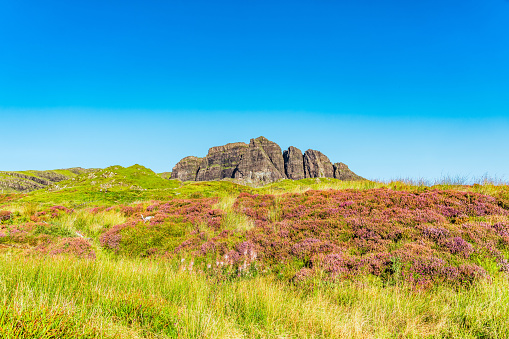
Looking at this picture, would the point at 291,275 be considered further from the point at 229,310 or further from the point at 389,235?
the point at 389,235

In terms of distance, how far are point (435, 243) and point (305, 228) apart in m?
3.76

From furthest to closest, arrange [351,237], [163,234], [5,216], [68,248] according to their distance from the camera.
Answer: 1. [5,216]
2. [163,234]
3. [68,248]
4. [351,237]

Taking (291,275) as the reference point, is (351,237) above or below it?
above

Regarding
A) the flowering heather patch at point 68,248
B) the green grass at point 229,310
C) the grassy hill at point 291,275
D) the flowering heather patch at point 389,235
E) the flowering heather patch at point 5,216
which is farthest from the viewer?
the flowering heather patch at point 5,216

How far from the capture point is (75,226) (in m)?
13.3

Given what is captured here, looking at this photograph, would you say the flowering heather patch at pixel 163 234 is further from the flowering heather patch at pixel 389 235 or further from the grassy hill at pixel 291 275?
the flowering heather patch at pixel 389 235

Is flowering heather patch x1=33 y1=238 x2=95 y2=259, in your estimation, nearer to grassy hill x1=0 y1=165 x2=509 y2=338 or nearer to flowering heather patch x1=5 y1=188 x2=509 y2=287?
grassy hill x1=0 y1=165 x2=509 y2=338

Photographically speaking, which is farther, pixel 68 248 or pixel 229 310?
pixel 68 248

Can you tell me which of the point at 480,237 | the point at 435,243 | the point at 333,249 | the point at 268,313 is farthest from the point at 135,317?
the point at 480,237

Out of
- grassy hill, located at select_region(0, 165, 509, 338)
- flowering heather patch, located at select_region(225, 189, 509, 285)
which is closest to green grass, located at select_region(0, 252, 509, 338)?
grassy hill, located at select_region(0, 165, 509, 338)

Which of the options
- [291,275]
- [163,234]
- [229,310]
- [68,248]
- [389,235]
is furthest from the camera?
[163,234]

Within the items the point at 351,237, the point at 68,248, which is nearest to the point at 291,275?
the point at 351,237

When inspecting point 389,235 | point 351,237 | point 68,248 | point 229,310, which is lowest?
point 68,248

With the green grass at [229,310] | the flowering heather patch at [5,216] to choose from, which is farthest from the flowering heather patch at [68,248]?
the flowering heather patch at [5,216]
